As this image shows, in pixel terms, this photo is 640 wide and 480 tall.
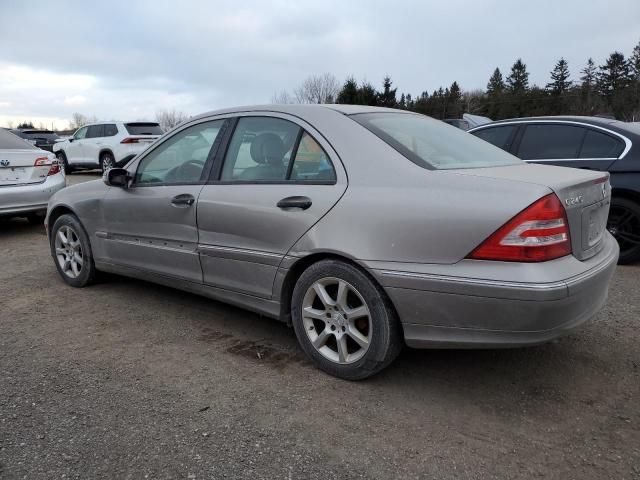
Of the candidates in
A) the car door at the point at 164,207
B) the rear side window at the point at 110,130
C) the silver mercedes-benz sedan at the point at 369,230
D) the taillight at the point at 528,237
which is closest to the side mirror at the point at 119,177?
the car door at the point at 164,207

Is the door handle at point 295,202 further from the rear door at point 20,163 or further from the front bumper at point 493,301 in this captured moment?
the rear door at point 20,163

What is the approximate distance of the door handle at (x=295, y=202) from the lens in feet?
9.71

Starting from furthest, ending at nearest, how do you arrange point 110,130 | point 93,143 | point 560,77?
point 560,77
point 93,143
point 110,130

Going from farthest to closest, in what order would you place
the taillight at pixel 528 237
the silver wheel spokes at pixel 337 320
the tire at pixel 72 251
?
the tire at pixel 72 251
the silver wheel spokes at pixel 337 320
the taillight at pixel 528 237

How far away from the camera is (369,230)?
106 inches

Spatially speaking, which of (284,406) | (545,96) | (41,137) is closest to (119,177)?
(284,406)

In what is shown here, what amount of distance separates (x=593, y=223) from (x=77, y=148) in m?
16.6

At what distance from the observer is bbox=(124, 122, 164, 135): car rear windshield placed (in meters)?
15.2

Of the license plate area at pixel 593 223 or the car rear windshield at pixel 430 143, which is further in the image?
the car rear windshield at pixel 430 143

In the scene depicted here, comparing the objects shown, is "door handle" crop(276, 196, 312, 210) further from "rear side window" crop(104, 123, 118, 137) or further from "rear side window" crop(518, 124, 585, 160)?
"rear side window" crop(104, 123, 118, 137)

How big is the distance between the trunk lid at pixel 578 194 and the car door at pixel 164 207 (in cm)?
185

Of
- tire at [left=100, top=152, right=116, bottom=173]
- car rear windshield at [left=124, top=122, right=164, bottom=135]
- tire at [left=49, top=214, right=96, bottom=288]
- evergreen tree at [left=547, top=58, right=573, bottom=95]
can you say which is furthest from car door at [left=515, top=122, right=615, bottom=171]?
evergreen tree at [left=547, top=58, right=573, bottom=95]

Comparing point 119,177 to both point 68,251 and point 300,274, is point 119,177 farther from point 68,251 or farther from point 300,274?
point 300,274

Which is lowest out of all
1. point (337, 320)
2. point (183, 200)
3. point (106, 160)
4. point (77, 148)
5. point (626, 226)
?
point (626, 226)
